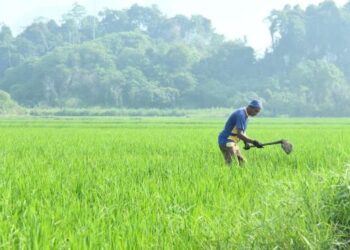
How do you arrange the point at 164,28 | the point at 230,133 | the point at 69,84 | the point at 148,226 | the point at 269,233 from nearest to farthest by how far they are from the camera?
1. the point at 269,233
2. the point at 148,226
3. the point at 230,133
4. the point at 69,84
5. the point at 164,28

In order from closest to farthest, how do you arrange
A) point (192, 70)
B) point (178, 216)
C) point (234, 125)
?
point (178, 216), point (234, 125), point (192, 70)

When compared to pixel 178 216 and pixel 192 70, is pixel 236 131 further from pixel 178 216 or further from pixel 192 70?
pixel 192 70

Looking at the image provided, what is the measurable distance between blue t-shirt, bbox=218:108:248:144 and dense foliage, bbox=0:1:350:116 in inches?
1619

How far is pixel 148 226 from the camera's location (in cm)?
296

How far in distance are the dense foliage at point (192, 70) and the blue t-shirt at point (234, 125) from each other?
41.1 meters

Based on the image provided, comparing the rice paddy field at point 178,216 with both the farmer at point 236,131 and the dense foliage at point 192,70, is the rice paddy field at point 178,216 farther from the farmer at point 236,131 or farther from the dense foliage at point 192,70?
the dense foliage at point 192,70

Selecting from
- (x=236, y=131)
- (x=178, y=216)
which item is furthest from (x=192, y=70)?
(x=178, y=216)

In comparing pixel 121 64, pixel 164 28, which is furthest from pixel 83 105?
pixel 164 28

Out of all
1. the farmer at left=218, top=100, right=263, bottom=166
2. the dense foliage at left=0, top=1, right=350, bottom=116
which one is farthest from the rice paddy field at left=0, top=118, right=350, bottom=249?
the dense foliage at left=0, top=1, right=350, bottom=116

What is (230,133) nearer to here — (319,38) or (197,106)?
(197,106)

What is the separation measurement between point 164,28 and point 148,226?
78.2 m

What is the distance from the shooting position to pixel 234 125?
243 inches

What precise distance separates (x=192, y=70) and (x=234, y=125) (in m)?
50.1

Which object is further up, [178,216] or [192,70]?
[192,70]
